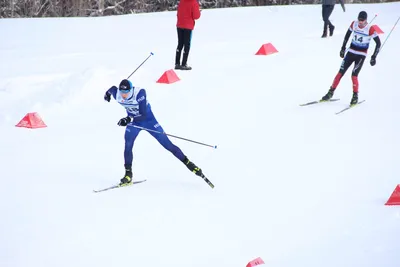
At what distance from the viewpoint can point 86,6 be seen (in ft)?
82.1

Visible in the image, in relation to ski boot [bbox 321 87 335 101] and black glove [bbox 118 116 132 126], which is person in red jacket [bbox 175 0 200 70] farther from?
black glove [bbox 118 116 132 126]

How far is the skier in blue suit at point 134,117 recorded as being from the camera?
6.95m

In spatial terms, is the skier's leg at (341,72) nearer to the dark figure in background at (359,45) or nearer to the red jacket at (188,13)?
the dark figure in background at (359,45)

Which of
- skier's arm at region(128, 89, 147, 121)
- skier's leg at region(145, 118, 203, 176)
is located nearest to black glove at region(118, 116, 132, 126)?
skier's arm at region(128, 89, 147, 121)

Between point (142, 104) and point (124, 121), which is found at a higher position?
point (142, 104)

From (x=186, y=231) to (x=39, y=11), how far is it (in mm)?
20202

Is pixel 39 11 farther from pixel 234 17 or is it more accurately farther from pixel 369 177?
pixel 369 177

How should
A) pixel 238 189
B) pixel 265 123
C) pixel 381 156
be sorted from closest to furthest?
pixel 238 189 → pixel 381 156 → pixel 265 123

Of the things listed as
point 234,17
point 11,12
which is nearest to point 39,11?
point 11,12

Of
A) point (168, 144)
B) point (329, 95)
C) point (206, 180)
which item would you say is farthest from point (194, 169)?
point (329, 95)

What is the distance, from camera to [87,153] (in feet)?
27.8

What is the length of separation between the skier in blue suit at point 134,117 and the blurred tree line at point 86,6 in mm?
18148

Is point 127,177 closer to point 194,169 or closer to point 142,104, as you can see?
point 194,169

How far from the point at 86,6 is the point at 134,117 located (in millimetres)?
18891
